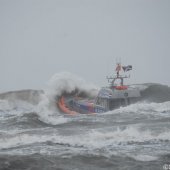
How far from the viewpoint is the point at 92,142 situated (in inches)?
578

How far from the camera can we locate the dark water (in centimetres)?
1141

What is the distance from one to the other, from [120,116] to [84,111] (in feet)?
16.4

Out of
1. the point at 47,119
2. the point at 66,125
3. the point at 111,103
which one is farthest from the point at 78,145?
the point at 111,103

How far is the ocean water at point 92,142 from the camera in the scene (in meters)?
11.4

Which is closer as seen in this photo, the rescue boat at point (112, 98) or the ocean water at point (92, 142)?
the ocean water at point (92, 142)

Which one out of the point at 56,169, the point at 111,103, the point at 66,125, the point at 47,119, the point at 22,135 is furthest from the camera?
the point at 111,103

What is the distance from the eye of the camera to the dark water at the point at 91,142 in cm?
1141

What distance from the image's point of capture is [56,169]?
432 inches

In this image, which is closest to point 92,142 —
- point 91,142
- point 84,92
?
point 91,142

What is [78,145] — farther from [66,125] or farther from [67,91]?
[67,91]

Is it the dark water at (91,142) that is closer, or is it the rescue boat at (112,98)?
the dark water at (91,142)

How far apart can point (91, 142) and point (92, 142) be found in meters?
0.03

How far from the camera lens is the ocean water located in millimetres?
11398

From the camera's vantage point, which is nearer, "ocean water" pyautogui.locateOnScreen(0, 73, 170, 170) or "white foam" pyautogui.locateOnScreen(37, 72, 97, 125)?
"ocean water" pyautogui.locateOnScreen(0, 73, 170, 170)
